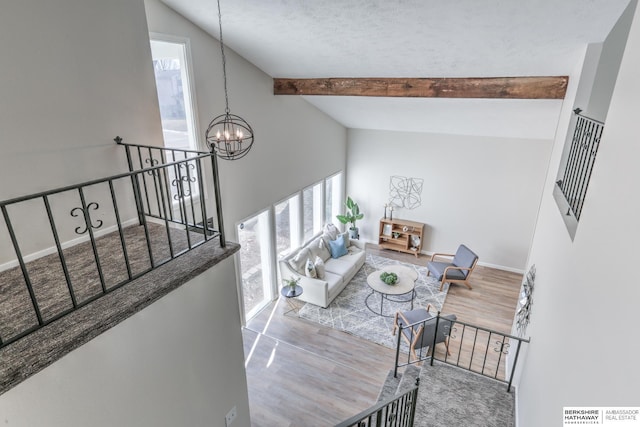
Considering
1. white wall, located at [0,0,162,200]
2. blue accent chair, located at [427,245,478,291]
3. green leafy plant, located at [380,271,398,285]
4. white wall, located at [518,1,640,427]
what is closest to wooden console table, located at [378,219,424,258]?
blue accent chair, located at [427,245,478,291]

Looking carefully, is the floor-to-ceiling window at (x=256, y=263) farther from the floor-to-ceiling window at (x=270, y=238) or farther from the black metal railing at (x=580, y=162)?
the black metal railing at (x=580, y=162)

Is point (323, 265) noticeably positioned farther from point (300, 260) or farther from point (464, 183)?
point (464, 183)

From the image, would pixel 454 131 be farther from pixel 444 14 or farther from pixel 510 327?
pixel 444 14

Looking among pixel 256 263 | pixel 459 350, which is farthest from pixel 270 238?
pixel 459 350

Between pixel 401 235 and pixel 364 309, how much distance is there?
302 cm

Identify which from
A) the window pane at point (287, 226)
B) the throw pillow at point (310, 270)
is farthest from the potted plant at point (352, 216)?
the throw pillow at point (310, 270)

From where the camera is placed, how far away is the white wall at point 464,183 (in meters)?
7.45

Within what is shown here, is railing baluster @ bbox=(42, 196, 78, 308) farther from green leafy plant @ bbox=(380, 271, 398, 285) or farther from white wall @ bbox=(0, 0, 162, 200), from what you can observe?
green leafy plant @ bbox=(380, 271, 398, 285)

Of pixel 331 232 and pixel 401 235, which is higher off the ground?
pixel 331 232

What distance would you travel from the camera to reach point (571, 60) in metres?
3.70

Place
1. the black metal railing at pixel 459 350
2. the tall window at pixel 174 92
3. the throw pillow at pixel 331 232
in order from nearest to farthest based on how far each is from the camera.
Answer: the tall window at pixel 174 92
the black metal railing at pixel 459 350
the throw pillow at pixel 331 232

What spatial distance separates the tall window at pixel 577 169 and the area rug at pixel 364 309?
3536 mm

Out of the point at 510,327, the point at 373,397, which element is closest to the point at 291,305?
the point at 373,397

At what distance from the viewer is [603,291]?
1.76 metres
